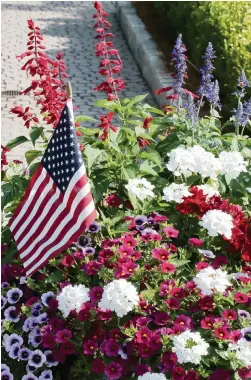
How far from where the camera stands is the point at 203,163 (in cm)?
409

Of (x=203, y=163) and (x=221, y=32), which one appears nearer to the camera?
(x=203, y=163)

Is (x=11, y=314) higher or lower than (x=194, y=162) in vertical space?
lower

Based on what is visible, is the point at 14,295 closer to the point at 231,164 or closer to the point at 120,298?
the point at 120,298

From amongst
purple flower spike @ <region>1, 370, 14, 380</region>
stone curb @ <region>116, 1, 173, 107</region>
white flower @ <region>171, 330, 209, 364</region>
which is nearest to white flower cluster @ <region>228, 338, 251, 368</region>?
white flower @ <region>171, 330, 209, 364</region>

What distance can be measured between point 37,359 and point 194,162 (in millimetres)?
1288

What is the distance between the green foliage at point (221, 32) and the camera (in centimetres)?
746

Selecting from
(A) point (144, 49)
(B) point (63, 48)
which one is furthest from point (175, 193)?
(B) point (63, 48)

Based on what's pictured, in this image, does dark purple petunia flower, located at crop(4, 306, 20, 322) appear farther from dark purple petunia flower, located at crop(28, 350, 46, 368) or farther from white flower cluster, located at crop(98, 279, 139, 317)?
white flower cluster, located at crop(98, 279, 139, 317)

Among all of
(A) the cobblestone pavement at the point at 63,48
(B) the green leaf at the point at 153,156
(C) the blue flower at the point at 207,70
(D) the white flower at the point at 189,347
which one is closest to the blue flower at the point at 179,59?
(C) the blue flower at the point at 207,70

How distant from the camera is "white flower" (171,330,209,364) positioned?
10.5 feet

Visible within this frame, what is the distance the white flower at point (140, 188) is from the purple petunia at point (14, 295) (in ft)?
2.50

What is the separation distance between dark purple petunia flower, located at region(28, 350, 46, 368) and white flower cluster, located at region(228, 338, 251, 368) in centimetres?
91

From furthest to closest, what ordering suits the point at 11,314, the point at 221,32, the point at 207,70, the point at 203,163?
1. the point at 221,32
2. the point at 207,70
3. the point at 203,163
4. the point at 11,314

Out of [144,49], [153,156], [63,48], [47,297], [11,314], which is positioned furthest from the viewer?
[63,48]
